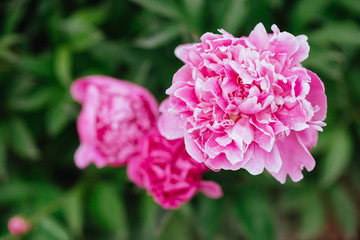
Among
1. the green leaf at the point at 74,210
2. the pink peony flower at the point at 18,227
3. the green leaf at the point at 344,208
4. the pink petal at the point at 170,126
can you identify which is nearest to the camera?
the pink petal at the point at 170,126

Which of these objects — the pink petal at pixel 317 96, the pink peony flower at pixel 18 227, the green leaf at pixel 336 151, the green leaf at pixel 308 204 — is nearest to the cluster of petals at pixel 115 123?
the pink peony flower at pixel 18 227

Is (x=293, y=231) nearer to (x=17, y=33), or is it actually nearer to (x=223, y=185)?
(x=223, y=185)

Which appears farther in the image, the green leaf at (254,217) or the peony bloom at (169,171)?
the green leaf at (254,217)

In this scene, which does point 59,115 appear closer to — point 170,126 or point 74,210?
point 74,210

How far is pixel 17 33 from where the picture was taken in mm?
1328

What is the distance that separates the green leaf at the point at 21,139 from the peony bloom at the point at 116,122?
0.38 m

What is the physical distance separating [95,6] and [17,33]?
24 cm

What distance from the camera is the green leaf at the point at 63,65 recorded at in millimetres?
1149

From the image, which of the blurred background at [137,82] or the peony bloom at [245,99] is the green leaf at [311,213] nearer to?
the blurred background at [137,82]

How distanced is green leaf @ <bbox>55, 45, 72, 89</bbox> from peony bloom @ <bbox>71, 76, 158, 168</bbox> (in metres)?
0.27

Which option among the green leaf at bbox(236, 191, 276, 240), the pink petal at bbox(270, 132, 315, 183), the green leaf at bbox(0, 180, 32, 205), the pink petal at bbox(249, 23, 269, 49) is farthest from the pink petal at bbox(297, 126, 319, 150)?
the green leaf at bbox(0, 180, 32, 205)

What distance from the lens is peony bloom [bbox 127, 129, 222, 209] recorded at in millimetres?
761

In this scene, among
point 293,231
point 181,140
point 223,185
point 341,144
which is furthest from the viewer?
point 293,231

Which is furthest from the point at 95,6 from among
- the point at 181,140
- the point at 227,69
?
the point at 227,69
